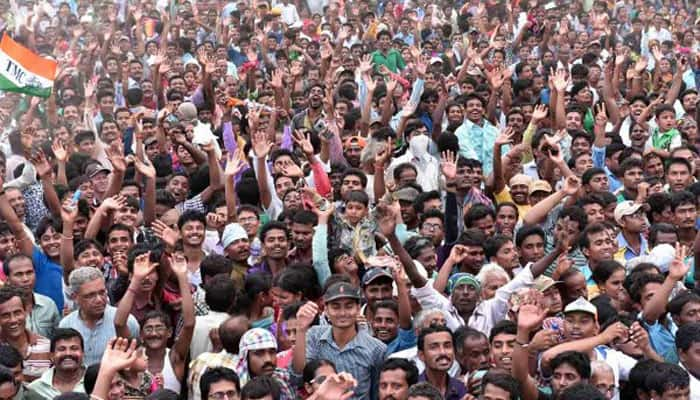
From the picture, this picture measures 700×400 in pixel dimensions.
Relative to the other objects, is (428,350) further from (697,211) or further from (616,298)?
(697,211)

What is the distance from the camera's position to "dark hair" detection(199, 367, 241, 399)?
5.15 metres

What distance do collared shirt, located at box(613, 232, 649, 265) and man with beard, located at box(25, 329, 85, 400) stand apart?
3.48 m

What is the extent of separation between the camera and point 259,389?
198 inches

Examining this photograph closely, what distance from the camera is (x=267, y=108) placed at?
34.4 ft

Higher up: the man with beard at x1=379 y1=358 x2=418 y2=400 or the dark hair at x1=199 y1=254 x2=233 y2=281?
the dark hair at x1=199 y1=254 x2=233 y2=281

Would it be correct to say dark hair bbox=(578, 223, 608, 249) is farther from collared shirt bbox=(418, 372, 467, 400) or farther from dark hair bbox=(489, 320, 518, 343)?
collared shirt bbox=(418, 372, 467, 400)

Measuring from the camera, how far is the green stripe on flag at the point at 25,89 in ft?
30.5

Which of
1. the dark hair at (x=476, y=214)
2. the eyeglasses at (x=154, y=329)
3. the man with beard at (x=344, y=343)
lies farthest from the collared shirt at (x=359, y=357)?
the dark hair at (x=476, y=214)

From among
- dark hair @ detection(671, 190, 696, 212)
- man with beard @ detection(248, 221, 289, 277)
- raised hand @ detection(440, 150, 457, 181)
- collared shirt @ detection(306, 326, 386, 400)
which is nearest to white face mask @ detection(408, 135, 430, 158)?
raised hand @ detection(440, 150, 457, 181)

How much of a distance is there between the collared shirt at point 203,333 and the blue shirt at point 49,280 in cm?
103

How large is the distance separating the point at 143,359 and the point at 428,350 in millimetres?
1353

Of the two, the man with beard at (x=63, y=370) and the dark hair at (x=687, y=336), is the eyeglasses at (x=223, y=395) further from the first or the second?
the dark hair at (x=687, y=336)

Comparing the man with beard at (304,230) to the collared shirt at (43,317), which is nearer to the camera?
the collared shirt at (43,317)

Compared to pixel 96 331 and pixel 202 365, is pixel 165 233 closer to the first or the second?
pixel 96 331
